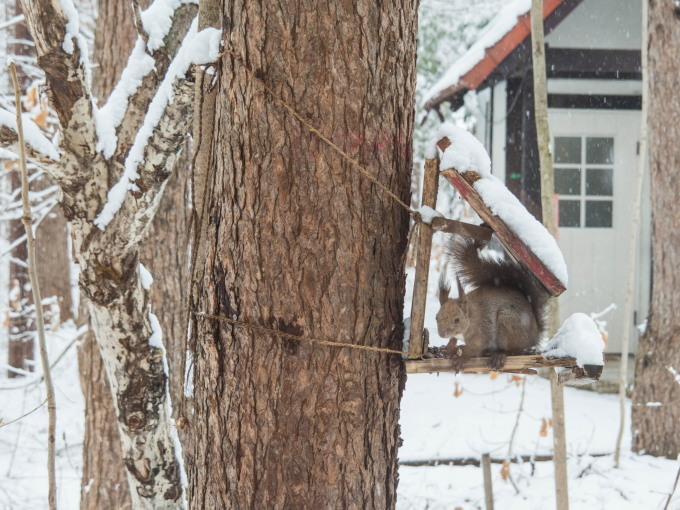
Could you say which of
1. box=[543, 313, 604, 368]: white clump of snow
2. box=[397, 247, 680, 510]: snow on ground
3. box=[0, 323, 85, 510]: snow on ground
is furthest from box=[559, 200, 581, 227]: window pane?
box=[543, 313, 604, 368]: white clump of snow

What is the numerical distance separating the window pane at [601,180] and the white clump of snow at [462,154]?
6.19m

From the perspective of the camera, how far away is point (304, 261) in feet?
4.99

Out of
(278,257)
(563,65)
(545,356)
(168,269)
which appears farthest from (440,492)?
(563,65)

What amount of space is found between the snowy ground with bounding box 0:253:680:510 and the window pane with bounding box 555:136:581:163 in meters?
1.92

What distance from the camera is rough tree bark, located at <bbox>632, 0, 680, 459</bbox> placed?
4.95 meters

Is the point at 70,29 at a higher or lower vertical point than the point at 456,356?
higher

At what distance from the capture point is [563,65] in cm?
680

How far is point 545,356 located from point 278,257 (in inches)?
28.0

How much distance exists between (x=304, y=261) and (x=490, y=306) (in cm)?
70

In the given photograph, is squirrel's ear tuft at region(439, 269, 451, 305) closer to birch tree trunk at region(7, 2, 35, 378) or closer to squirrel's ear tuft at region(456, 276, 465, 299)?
squirrel's ear tuft at region(456, 276, 465, 299)

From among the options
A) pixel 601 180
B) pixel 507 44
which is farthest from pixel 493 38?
pixel 601 180

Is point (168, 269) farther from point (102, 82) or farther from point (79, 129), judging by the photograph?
point (79, 129)

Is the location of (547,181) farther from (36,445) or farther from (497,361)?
(36,445)

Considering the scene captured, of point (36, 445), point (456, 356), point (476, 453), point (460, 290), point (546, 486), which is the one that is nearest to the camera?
point (456, 356)
